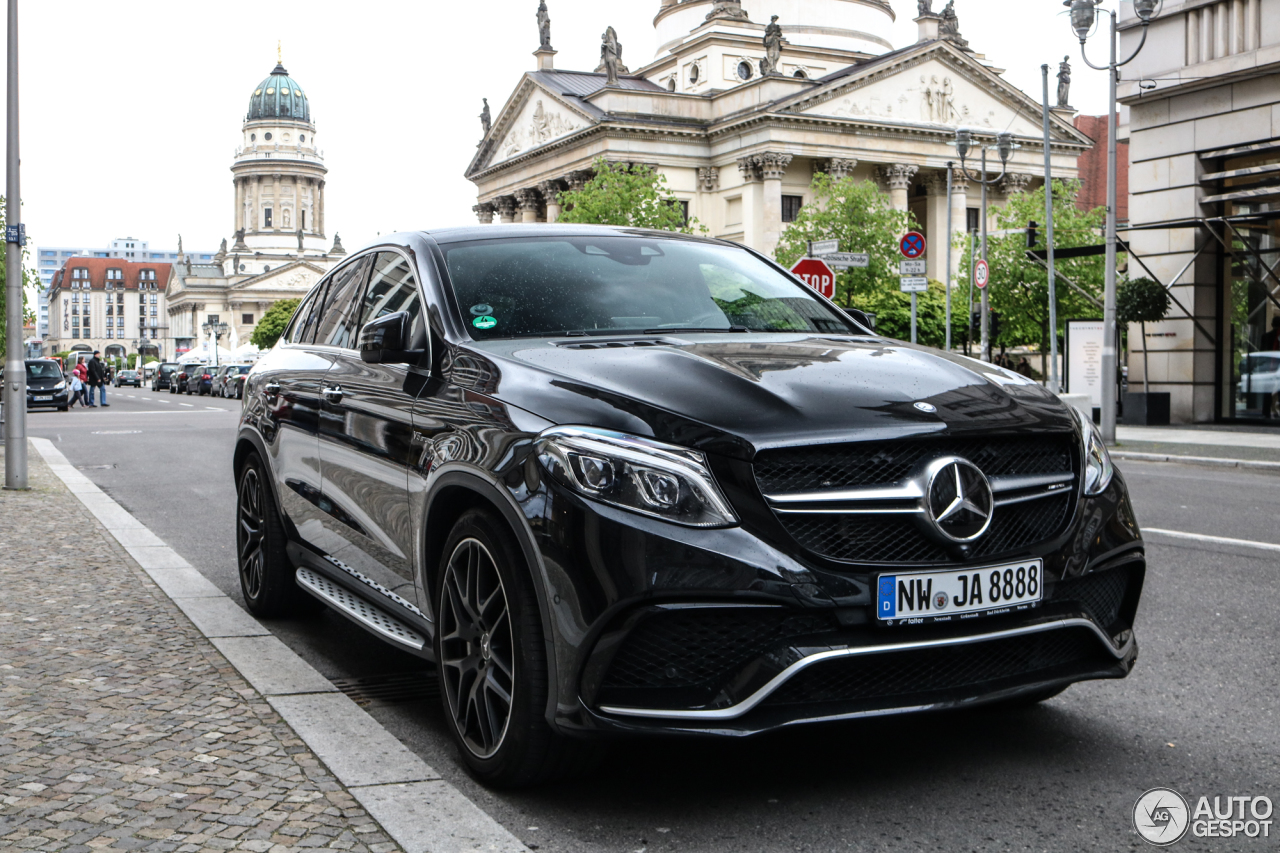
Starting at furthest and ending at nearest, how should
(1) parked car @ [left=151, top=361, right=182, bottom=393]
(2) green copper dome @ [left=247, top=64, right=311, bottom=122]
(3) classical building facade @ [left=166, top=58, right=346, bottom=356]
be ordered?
1. (2) green copper dome @ [left=247, top=64, right=311, bottom=122]
2. (3) classical building facade @ [left=166, top=58, right=346, bottom=356]
3. (1) parked car @ [left=151, top=361, right=182, bottom=393]

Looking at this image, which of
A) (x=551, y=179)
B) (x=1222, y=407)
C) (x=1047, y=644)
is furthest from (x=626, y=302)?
(x=551, y=179)

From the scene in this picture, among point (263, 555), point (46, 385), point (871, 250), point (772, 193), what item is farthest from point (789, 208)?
point (263, 555)

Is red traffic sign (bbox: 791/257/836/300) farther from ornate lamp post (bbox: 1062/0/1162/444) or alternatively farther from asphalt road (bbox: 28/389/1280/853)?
asphalt road (bbox: 28/389/1280/853)

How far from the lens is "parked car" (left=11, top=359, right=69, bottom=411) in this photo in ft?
136

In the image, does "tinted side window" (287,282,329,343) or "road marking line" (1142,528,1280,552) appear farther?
"road marking line" (1142,528,1280,552)

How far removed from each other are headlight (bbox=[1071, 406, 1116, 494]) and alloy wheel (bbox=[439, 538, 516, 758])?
5.33ft

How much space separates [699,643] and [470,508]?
899mm

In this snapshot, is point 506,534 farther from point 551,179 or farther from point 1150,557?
point 551,179

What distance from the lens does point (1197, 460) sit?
16.8 meters

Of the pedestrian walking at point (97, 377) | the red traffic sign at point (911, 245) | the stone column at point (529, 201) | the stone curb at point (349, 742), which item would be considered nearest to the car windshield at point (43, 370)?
the pedestrian walking at point (97, 377)

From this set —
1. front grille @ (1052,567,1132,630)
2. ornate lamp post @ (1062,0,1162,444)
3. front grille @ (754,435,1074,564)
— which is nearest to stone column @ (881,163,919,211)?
ornate lamp post @ (1062,0,1162,444)

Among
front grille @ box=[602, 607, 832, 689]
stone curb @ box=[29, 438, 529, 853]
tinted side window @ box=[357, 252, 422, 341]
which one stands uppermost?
tinted side window @ box=[357, 252, 422, 341]

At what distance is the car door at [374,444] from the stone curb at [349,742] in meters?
0.45

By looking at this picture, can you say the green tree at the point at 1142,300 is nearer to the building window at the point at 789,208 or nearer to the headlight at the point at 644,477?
the headlight at the point at 644,477
